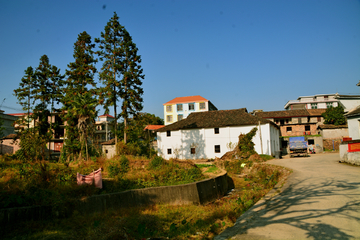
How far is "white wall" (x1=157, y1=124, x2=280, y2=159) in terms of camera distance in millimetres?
29484

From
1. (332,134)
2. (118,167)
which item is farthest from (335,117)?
(118,167)

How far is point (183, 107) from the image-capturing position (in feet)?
202

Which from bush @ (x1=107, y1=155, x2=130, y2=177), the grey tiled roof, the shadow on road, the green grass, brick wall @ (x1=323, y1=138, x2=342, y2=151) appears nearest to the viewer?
the shadow on road

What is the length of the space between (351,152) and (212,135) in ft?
61.8

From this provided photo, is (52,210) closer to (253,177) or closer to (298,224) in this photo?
(298,224)

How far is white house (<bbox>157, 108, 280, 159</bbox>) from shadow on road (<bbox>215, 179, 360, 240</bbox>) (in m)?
21.9

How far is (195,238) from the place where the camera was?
5281 millimetres

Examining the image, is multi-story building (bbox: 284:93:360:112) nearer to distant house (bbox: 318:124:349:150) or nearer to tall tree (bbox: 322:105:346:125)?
tall tree (bbox: 322:105:346:125)

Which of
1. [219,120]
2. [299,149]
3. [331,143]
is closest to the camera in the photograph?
[299,149]

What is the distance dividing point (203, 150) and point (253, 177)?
14911mm

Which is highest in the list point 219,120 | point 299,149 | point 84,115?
point 219,120

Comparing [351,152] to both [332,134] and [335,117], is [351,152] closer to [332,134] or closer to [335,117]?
[332,134]

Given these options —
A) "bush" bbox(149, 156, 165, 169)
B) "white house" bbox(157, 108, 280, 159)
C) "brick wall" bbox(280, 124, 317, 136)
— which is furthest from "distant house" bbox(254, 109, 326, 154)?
"bush" bbox(149, 156, 165, 169)

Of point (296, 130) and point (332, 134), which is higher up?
point (296, 130)
